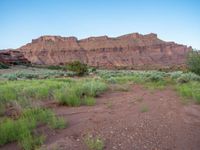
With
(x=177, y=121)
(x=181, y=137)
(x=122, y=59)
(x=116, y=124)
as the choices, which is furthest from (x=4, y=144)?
(x=122, y=59)

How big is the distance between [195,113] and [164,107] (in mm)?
885

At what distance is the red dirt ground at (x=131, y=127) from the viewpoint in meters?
4.94

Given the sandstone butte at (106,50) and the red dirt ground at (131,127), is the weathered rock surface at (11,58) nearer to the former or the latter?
the red dirt ground at (131,127)

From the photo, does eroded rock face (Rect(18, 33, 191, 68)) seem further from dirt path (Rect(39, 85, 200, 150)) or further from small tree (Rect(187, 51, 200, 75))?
dirt path (Rect(39, 85, 200, 150))

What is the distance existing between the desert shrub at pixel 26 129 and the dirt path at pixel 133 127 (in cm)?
28

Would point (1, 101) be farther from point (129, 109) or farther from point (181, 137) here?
point (181, 137)

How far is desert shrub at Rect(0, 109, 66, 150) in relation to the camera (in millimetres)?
4797

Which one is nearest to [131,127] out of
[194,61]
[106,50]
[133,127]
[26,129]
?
[133,127]

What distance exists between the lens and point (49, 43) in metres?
160

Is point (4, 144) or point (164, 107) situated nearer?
point (4, 144)

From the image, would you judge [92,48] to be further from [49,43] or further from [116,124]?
[116,124]

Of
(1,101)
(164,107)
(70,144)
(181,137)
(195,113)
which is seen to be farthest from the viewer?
(1,101)

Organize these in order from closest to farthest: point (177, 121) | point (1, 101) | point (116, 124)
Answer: point (116, 124) → point (177, 121) → point (1, 101)

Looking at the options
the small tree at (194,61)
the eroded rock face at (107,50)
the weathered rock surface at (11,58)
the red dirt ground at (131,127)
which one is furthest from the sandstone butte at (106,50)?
the red dirt ground at (131,127)
